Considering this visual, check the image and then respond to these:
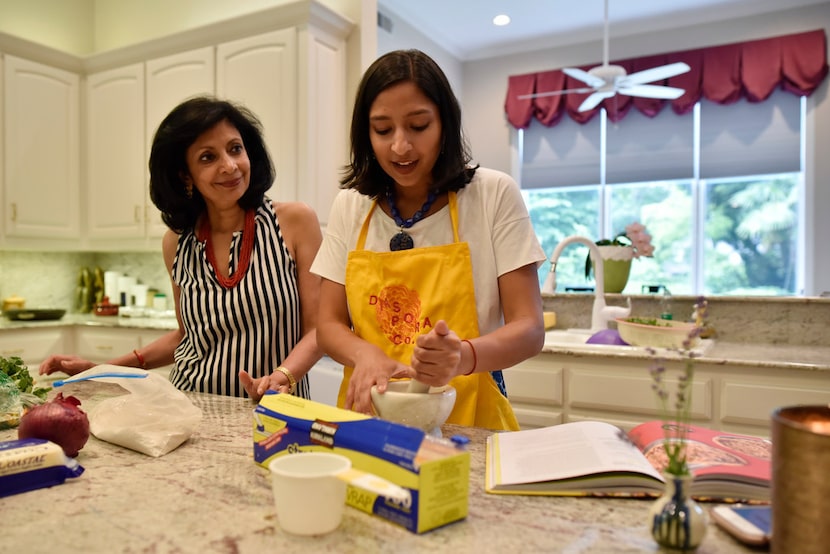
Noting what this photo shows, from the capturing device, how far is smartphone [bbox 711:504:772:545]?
646mm

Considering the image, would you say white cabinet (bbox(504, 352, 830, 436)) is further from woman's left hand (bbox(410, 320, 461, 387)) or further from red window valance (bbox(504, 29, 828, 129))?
red window valance (bbox(504, 29, 828, 129))

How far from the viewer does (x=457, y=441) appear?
0.75 m

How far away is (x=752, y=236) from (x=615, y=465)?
5928 mm

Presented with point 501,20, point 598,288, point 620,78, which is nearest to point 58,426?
point 598,288

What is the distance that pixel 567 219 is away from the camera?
670cm

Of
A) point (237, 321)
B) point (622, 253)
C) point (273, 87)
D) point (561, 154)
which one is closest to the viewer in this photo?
point (237, 321)

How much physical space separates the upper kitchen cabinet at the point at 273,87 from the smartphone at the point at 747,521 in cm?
277

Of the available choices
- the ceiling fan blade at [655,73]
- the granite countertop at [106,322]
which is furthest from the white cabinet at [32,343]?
the ceiling fan blade at [655,73]

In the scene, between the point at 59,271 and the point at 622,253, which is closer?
the point at 622,253

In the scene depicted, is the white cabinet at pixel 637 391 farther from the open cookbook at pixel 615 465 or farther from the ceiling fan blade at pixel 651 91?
the ceiling fan blade at pixel 651 91

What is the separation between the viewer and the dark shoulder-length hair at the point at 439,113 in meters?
1.20

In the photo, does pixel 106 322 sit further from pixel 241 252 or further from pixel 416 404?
pixel 416 404

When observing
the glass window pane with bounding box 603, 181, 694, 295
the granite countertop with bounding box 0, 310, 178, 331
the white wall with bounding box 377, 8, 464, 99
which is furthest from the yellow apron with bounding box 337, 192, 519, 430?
the glass window pane with bounding box 603, 181, 694, 295

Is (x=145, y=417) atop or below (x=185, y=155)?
below
